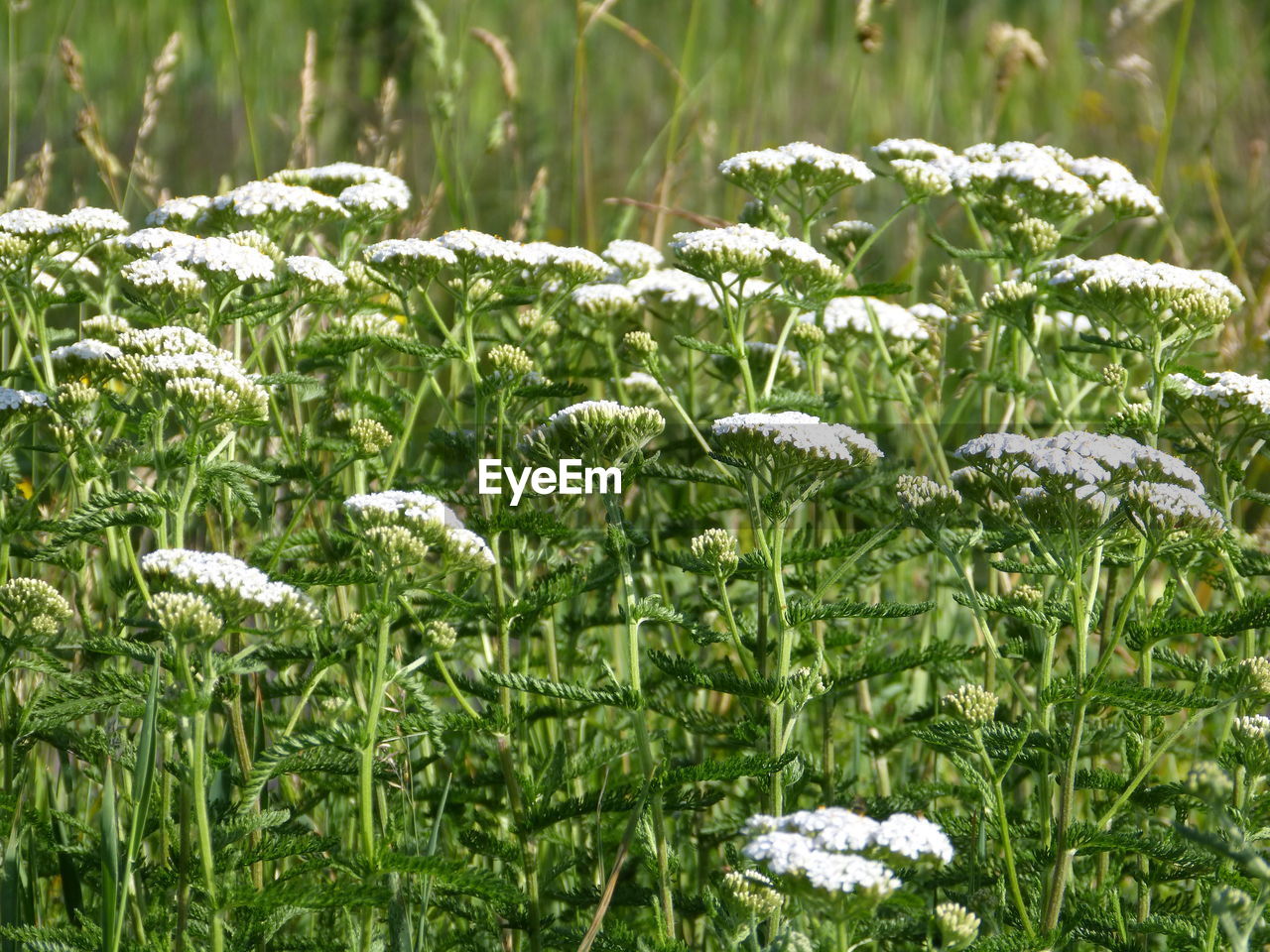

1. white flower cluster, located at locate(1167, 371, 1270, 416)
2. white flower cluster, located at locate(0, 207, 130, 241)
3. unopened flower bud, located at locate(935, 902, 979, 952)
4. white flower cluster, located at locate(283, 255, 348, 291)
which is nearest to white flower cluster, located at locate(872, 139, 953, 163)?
white flower cluster, located at locate(1167, 371, 1270, 416)

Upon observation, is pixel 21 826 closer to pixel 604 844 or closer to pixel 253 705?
pixel 253 705

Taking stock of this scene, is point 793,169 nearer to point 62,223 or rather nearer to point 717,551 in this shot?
point 717,551

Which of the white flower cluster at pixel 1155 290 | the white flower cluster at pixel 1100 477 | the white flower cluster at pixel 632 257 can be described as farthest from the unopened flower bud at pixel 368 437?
the white flower cluster at pixel 1155 290

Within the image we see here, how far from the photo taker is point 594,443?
8.64ft

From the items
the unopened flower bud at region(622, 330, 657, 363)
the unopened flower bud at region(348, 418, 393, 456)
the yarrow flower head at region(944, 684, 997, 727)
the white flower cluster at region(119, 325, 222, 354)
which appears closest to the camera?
the yarrow flower head at region(944, 684, 997, 727)

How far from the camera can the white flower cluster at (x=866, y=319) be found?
3.65 meters

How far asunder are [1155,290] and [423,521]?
5.51ft

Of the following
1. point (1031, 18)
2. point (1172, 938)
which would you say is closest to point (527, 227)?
point (1172, 938)

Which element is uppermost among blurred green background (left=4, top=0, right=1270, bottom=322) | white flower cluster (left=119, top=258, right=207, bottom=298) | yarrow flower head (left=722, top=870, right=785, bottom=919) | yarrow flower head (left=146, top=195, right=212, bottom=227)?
blurred green background (left=4, top=0, right=1270, bottom=322)

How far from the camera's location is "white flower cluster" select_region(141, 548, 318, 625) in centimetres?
216

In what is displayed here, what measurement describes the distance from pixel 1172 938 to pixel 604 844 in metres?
1.19

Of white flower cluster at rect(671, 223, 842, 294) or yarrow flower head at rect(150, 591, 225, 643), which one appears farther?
white flower cluster at rect(671, 223, 842, 294)

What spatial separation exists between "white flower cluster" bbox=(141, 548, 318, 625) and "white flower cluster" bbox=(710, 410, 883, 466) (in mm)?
853

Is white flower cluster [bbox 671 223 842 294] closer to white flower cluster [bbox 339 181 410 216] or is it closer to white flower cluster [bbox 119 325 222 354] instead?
white flower cluster [bbox 339 181 410 216]
